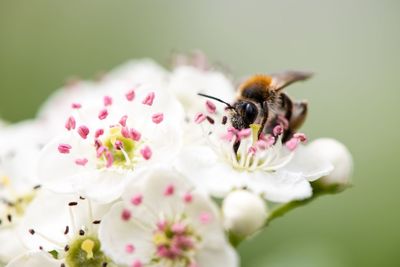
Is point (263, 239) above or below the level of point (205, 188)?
below

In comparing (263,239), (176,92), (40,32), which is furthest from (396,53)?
(40,32)

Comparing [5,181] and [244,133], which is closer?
[244,133]

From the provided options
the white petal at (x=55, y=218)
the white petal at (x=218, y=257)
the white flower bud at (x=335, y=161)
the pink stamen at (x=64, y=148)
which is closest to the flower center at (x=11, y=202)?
the white petal at (x=55, y=218)

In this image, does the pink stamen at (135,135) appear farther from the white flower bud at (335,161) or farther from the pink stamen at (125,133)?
the white flower bud at (335,161)

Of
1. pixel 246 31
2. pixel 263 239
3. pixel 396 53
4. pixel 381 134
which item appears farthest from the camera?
pixel 246 31

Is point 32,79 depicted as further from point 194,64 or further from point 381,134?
point 381,134

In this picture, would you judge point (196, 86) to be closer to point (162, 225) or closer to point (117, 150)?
point (117, 150)

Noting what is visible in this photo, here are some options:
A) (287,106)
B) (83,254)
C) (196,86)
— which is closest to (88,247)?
(83,254)

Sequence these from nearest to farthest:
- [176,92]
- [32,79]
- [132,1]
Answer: [176,92], [32,79], [132,1]
